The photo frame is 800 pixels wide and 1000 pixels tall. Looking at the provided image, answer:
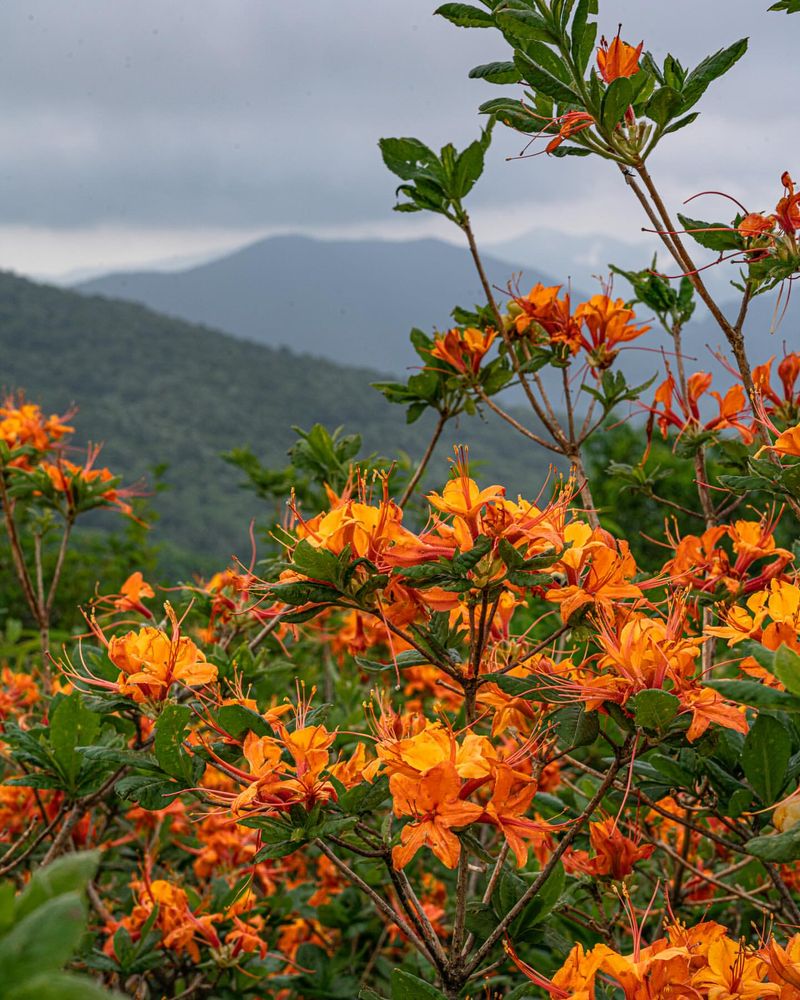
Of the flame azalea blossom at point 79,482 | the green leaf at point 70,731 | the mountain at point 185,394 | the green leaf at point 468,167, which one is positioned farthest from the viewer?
the mountain at point 185,394

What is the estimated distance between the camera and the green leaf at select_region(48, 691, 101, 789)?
1.53 metres

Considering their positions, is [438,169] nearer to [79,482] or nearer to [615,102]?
[615,102]

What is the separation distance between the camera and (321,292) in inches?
5743

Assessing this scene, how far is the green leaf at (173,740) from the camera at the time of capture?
1.17 meters

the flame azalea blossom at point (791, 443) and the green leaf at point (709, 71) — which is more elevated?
the green leaf at point (709, 71)

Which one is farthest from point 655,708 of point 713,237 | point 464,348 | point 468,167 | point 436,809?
point 468,167

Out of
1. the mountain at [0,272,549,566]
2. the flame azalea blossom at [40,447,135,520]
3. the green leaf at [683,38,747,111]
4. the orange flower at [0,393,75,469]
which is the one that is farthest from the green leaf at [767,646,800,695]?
the mountain at [0,272,549,566]

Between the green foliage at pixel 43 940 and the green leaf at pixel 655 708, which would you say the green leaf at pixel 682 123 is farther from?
the green foliage at pixel 43 940

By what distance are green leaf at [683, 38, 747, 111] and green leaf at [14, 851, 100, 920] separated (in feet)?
4.41

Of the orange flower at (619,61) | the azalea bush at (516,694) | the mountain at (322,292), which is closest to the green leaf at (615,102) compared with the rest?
A: the azalea bush at (516,694)

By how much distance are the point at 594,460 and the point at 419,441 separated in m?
30.2

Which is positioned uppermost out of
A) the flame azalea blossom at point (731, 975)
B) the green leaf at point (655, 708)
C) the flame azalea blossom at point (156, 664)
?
the green leaf at point (655, 708)

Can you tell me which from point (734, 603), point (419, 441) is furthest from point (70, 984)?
point (419, 441)

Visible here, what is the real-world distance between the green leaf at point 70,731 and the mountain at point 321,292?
11187cm
